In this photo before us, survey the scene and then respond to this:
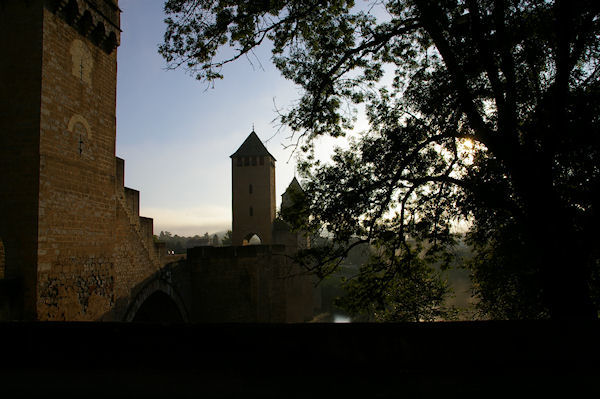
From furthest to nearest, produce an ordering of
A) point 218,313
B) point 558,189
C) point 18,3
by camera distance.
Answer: point 218,313
point 18,3
point 558,189

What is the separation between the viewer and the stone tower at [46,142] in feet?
24.9

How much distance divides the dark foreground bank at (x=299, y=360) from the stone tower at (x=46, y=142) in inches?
140

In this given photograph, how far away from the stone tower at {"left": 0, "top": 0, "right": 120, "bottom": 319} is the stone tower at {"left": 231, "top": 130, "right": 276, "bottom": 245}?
23.5 metres

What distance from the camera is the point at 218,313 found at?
1792cm

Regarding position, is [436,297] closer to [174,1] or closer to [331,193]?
[331,193]

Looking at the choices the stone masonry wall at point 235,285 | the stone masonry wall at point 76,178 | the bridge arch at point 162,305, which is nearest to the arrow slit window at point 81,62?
the stone masonry wall at point 76,178

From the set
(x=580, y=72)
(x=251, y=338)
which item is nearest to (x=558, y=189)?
(x=580, y=72)

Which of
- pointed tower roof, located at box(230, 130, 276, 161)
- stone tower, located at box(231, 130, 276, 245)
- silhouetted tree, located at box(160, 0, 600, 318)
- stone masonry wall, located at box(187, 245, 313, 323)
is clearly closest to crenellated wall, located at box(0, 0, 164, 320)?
silhouetted tree, located at box(160, 0, 600, 318)

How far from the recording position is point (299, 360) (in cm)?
416

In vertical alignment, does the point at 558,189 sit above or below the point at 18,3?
below

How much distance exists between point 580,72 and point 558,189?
1859 mm

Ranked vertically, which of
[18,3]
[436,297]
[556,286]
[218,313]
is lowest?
[218,313]

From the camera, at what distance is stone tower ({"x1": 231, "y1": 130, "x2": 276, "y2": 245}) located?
108 ft

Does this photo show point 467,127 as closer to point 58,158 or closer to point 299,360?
point 299,360
